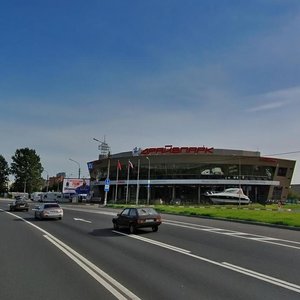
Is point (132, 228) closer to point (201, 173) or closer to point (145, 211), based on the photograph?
point (145, 211)

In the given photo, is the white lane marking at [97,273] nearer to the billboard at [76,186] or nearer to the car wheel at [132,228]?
the car wheel at [132,228]

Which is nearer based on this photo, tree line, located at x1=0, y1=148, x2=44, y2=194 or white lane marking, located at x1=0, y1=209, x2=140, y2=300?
white lane marking, located at x1=0, y1=209, x2=140, y2=300

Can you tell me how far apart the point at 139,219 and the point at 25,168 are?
503 ft

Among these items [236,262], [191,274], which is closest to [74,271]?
[191,274]

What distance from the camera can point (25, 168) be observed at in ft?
558

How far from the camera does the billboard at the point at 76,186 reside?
110m

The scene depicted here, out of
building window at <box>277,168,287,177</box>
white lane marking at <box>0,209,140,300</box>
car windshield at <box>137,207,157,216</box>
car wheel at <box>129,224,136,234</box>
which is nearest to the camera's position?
white lane marking at <box>0,209,140,300</box>

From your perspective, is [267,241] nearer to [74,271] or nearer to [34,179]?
[74,271]

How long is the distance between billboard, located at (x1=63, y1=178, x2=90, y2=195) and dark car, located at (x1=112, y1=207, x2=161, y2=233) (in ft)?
284

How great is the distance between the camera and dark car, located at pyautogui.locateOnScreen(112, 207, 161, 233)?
23250 millimetres

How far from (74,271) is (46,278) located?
3.49ft

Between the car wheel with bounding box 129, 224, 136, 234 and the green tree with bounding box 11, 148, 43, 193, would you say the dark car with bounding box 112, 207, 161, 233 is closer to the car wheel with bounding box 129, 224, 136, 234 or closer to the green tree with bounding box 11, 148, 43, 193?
the car wheel with bounding box 129, 224, 136, 234

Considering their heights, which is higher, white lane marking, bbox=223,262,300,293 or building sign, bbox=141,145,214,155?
building sign, bbox=141,145,214,155

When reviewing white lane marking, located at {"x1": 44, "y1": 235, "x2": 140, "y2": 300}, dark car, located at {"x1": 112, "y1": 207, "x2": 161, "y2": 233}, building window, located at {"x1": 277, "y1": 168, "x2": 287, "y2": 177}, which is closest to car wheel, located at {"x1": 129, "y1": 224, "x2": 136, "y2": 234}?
dark car, located at {"x1": 112, "y1": 207, "x2": 161, "y2": 233}
